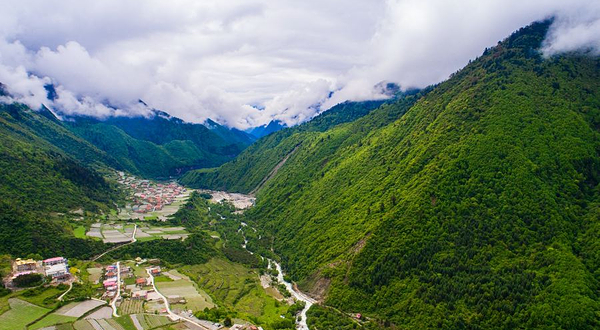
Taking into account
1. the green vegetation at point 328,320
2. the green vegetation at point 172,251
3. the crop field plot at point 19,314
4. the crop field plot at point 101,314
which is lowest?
the crop field plot at point 19,314

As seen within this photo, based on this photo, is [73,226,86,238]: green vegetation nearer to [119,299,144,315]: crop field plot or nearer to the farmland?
the farmland

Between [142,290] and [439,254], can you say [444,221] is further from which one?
[142,290]

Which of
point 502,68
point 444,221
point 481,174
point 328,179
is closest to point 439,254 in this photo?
point 444,221

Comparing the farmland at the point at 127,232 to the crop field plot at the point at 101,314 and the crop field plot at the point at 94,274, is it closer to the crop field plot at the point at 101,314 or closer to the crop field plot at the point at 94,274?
the crop field plot at the point at 94,274

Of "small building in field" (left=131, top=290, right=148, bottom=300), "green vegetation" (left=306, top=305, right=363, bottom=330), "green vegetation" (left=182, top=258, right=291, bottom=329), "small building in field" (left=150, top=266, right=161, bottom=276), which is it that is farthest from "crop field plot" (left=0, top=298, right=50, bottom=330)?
"green vegetation" (left=306, top=305, right=363, bottom=330)

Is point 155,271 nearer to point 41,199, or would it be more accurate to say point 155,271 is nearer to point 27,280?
point 27,280

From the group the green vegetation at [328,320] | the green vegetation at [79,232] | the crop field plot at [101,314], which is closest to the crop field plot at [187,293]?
the crop field plot at [101,314]
